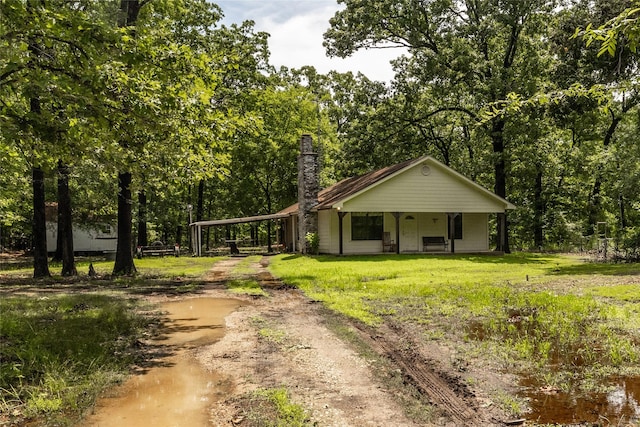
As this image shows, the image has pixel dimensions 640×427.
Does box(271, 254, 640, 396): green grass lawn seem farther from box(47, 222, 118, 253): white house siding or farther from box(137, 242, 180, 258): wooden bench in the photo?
box(47, 222, 118, 253): white house siding

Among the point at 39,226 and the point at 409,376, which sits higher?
the point at 39,226

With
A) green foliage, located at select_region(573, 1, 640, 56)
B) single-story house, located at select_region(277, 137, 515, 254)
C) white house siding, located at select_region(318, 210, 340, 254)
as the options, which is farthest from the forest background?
white house siding, located at select_region(318, 210, 340, 254)

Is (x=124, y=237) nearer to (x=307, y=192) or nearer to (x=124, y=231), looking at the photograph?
(x=124, y=231)

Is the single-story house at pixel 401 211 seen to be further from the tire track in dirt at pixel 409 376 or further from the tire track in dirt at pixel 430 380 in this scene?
the tire track in dirt at pixel 430 380

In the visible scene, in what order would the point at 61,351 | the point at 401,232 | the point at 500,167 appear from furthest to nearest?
the point at 500,167 < the point at 401,232 < the point at 61,351

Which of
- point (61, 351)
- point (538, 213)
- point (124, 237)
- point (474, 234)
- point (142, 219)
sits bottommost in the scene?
point (61, 351)

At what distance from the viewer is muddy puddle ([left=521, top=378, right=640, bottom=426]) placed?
4.09 m

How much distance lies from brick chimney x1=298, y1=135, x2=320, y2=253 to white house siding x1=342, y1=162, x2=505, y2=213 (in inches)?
155

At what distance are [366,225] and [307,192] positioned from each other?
3.85 m

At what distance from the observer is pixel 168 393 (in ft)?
16.4

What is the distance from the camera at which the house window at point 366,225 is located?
26.4 meters

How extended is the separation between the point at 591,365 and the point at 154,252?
28.7 metres

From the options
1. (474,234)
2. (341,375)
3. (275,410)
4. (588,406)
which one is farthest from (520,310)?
(474,234)

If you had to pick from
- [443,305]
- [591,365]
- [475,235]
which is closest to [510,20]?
[475,235]
